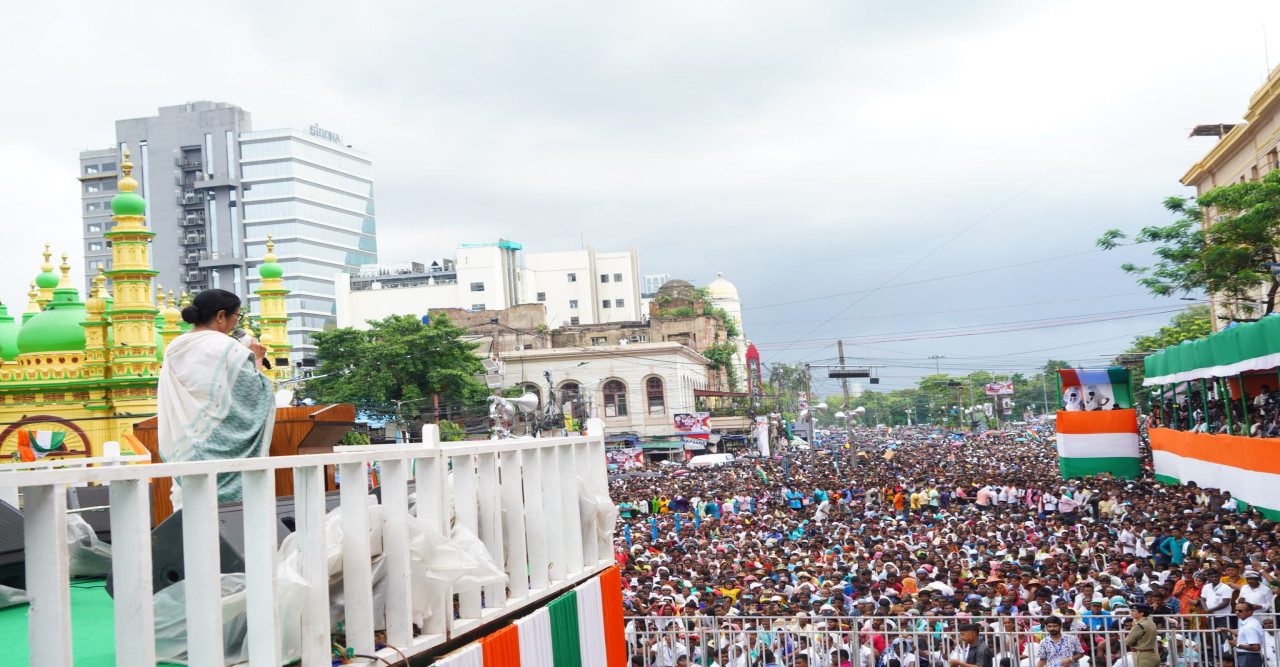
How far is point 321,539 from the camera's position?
12.8ft

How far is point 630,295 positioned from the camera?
89.9 meters

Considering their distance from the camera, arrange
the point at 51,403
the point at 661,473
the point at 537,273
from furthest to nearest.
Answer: the point at 537,273
the point at 661,473
the point at 51,403

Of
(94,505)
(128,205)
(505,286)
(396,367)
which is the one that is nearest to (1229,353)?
(94,505)

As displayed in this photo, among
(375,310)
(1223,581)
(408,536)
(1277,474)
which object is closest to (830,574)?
(1223,581)

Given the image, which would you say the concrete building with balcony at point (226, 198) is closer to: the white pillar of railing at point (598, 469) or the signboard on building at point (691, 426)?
the signboard on building at point (691, 426)

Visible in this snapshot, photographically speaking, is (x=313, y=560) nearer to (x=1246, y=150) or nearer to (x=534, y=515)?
(x=534, y=515)

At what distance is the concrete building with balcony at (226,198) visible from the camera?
86.4 m

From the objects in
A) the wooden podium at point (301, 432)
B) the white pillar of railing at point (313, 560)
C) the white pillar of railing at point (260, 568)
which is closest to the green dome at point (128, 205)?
the wooden podium at point (301, 432)

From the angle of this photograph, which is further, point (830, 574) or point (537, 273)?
point (537, 273)

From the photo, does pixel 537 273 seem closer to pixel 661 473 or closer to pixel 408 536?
pixel 661 473

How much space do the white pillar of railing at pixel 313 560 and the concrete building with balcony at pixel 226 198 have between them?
3385 inches

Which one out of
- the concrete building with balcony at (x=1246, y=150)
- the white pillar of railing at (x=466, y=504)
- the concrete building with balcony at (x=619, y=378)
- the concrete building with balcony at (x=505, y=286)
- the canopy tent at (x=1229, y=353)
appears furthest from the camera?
the concrete building with balcony at (x=505, y=286)

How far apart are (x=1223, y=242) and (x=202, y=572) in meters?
29.8

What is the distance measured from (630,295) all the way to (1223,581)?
259 feet
